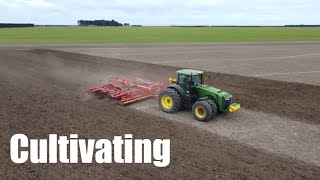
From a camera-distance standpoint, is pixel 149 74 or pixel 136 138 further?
pixel 149 74

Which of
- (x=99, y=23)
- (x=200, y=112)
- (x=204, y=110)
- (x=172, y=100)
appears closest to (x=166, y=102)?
(x=172, y=100)

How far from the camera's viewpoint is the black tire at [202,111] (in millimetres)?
12867

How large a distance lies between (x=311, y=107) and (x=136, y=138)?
847 centimetres

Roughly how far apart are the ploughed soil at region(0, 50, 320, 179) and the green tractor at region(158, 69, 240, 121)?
1.04 metres

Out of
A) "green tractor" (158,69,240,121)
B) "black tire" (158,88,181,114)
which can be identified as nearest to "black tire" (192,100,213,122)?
"green tractor" (158,69,240,121)

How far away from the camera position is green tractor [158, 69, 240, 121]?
43.4 ft

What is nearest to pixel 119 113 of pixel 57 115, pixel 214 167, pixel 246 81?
pixel 57 115

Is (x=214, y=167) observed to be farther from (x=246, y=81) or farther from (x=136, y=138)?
(x=246, y=81)

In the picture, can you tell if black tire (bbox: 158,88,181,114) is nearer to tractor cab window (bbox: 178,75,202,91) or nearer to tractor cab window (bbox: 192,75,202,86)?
tractor cab window (bbox: 178,75,202,91)

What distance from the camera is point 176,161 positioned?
9352 mm

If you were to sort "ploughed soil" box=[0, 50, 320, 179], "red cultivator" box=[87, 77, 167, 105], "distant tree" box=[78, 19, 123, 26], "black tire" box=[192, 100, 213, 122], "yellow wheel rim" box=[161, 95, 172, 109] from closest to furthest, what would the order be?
"ploughed soil" box=[0, 50, 320, 179] < "black tire" box=[192, 100, 213, 122] < "yellow wheel rim" box=[161, 95, 172, 109] < "red cultivator" box=[87, 77, 167, 105] < "distant tree" box=[78, 19, 123, 26]

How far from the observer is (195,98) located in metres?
14.2

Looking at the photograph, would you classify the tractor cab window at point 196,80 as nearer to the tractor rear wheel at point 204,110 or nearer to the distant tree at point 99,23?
the tractor rear wheel at point 204,110

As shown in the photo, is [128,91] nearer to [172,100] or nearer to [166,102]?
[166,102]
